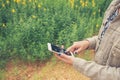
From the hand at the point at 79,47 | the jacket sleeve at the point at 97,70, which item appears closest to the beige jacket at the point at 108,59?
the jacket sleeve at the point at 97,70

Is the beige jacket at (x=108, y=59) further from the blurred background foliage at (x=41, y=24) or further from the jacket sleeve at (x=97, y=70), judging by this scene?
the blurred background foliage at (x=41, y=24)

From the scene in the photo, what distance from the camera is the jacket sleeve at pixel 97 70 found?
6.38 ft

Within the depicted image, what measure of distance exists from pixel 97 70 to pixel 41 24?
251cm

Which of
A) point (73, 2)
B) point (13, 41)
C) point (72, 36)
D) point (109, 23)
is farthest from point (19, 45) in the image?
point (109, 23)

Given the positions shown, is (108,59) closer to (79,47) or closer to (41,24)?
(79,47)

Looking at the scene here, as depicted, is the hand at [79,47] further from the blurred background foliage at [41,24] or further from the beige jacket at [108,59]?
the blurred background foliage at [41,24]

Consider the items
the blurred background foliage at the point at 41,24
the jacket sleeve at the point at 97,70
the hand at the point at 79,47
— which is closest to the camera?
the jacket sleeve at the point at 97,70

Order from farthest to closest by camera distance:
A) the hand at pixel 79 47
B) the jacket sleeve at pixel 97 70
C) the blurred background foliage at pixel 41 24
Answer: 1. the blurred background foliage at pixel 41 24
2. the hand at pixel 79 47
3. the jacket sleeve at pixel 97 70

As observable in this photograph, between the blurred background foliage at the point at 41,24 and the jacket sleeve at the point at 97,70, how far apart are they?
6.92 feet

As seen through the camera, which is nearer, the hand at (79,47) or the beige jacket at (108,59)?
the beige jacket at (108,59)

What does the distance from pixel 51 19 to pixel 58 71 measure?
0.81 meters

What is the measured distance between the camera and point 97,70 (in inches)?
79.5

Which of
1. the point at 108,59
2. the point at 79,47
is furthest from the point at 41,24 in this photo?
the point at 108,59

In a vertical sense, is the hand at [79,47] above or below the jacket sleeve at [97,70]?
above
